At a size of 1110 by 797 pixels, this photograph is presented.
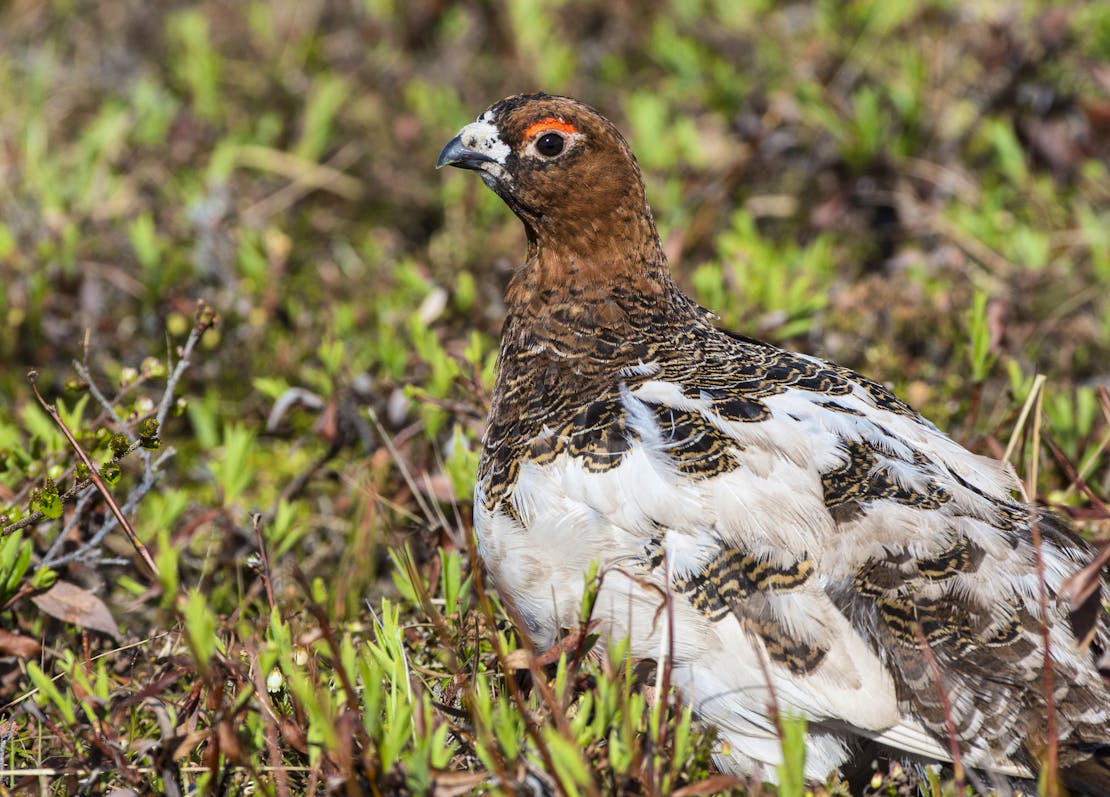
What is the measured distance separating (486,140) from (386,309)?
140cm

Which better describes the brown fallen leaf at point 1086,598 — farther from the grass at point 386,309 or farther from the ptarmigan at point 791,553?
the grass at point 386,309

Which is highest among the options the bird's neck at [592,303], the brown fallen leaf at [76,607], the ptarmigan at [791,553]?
the bird's neck at [592,303]

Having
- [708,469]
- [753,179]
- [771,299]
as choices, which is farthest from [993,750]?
[753,179]

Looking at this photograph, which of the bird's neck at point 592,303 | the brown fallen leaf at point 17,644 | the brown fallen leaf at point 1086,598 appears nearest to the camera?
the brown fallen leaf at point 1086,598

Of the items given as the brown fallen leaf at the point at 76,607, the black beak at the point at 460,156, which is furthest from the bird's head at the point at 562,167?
the brown fallen leaf at the point at 76,607

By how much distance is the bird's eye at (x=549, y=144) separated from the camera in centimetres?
366

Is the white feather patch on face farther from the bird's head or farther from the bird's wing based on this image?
the bird's wing

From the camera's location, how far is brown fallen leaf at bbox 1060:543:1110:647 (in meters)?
2.50

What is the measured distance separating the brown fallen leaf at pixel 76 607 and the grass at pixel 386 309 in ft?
0.04

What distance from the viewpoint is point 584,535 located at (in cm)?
300

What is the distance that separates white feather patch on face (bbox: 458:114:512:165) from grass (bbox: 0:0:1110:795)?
0.75 m

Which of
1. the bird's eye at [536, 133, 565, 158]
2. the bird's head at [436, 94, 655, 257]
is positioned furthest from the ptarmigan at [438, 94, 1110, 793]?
the bird's eye at [536, 133, 565, 158]

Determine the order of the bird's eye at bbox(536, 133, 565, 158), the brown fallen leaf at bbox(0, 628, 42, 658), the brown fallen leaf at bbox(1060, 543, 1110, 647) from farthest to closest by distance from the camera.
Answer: the bird's eye at bbox(536, 133, 565, 158)
the brown fallen leaf at bbox(0, 628, 42, 658)
the brown fallen leaf at bbox(1060, 543, 1110, 647)

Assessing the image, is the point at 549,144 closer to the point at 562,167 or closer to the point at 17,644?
the point at 562,167
